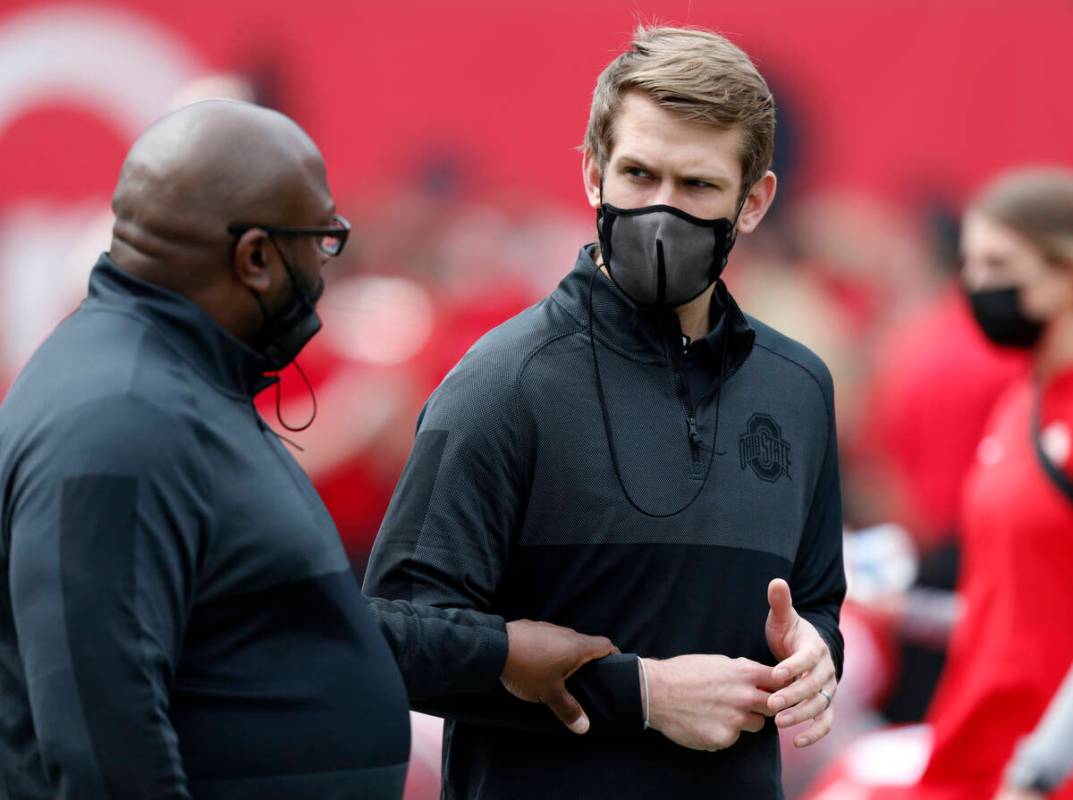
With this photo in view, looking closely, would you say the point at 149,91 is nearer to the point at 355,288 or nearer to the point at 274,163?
the point at 355,288

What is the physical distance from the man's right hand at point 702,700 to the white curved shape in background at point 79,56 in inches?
228

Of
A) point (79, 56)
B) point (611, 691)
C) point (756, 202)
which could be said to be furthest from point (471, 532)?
point (79, 56)

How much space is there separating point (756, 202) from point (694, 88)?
0.26m

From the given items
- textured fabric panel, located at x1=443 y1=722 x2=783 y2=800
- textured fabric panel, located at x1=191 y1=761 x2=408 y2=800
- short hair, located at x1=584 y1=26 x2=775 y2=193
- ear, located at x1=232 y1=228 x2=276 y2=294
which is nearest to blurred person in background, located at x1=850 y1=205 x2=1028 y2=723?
textured fabric panel, located at x1=443 y1=722 x2=783 y2=800

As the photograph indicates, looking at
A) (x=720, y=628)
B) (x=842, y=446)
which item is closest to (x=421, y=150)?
(x=842, y=446)

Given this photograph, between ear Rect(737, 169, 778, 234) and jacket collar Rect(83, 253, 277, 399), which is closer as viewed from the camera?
jacket collar Rect(83, 253, 277, 399)

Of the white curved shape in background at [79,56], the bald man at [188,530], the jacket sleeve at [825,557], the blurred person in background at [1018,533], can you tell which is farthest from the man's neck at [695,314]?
the white curved shape in background at [79,56]

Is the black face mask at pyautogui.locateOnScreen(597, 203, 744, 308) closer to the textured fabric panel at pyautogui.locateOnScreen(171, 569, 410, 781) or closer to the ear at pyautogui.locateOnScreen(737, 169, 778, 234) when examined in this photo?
the ear at pyautogui.locateOnScreen(737, 169, 778, 234)

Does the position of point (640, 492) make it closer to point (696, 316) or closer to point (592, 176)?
point (696, 316)

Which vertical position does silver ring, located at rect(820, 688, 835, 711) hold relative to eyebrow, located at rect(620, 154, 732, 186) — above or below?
below

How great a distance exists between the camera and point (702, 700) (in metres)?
2.22

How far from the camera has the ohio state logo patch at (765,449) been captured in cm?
241

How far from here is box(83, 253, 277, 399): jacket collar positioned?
6.06 ft

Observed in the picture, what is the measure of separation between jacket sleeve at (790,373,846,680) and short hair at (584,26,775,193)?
17.9 inches
